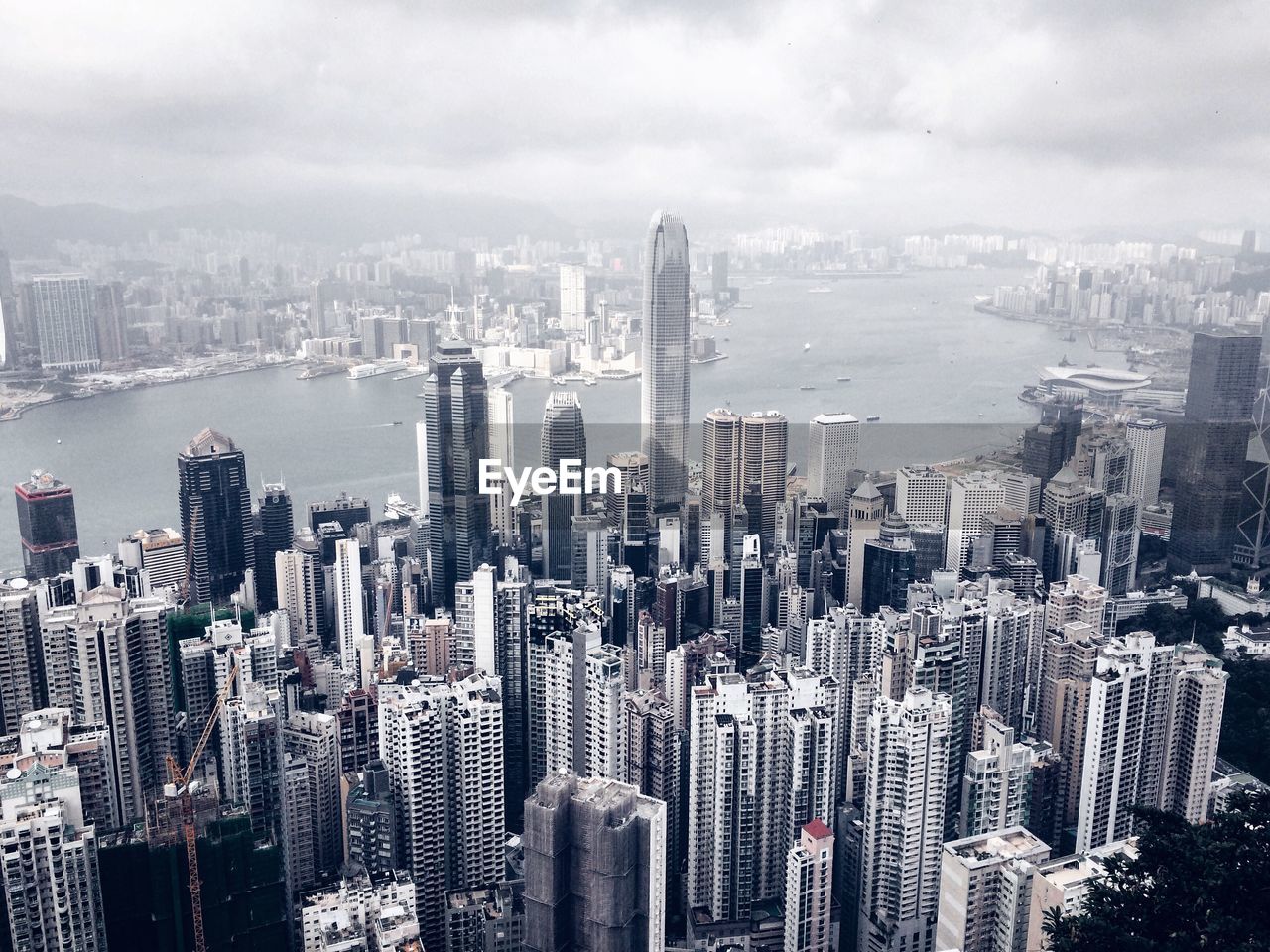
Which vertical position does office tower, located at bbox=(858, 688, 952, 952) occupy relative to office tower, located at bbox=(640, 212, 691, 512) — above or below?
below

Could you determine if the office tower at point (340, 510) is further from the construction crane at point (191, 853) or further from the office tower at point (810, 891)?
the office tower at point (810, 891)

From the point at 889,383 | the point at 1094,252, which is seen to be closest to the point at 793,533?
the point at 889,383

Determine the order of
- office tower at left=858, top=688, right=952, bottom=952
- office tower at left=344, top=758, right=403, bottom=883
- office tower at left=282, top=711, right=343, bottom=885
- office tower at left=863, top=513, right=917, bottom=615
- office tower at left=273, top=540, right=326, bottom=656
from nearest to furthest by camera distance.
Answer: office tower at left=858, top=688, right=952, bottom=952 → office tower at left=344, top=758, right=403, bottom=883 → office tower at left=282, top=711, right=343, bottom=885 → office tower at left=863, top=513, right=917, bottom=615 → office tower at left=273, top=540, right=326, bottom=656

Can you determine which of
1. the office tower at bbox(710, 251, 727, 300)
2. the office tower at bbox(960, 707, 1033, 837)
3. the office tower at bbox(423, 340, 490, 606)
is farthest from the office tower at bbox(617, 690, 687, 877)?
the office tower at bbox(710, 251, 727, 300)

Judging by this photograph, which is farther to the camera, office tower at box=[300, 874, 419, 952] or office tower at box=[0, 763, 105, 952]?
office tower at box=[300, 874, 419, 952]

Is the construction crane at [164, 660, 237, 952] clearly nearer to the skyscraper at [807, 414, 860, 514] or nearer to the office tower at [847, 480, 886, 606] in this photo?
the office tower at [847, 480, 886, 606]
